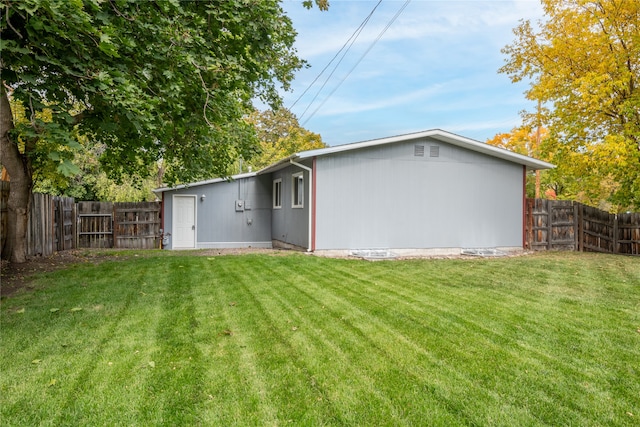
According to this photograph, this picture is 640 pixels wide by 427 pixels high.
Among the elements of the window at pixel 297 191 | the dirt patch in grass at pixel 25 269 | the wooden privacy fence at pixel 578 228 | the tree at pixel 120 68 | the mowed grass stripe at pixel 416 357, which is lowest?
the mowed grass stripe at pixel 416 357

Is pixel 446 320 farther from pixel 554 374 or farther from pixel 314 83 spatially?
pixel 314 83

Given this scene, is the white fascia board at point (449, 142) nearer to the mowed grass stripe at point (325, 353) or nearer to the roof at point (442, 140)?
the roof at point (442, 140)

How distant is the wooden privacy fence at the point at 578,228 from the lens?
1217 cm

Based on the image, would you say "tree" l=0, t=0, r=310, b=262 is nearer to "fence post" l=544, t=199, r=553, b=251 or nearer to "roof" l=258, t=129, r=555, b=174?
"roof" l=258, t=129, r=555, b=174

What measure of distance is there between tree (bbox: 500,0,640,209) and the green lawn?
753cm

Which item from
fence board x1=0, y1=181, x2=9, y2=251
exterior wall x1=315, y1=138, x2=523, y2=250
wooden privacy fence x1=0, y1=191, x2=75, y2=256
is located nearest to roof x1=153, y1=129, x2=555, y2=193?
exterior wall x1=315, y1=138, x2=523, y2=250

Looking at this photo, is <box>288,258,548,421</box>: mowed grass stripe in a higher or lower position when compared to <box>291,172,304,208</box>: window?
lower

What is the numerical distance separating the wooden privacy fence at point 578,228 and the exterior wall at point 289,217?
7.43 meters

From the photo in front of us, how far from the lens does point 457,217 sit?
1105 centimetres

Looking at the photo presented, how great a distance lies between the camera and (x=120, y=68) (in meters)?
4.67

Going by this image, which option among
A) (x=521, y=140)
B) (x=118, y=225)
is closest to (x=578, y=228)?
(x=521, y=140)

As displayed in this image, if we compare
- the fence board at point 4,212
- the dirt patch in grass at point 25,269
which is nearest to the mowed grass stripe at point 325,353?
the dirt patch in grass at point 25,269

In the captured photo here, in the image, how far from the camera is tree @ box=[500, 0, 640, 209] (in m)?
11.1

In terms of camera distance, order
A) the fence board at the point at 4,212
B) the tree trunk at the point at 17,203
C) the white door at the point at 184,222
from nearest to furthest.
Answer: the tree trunk at the point at 17,203 → the fence board at the point at 4,212 → the white door at the point at 184,222
